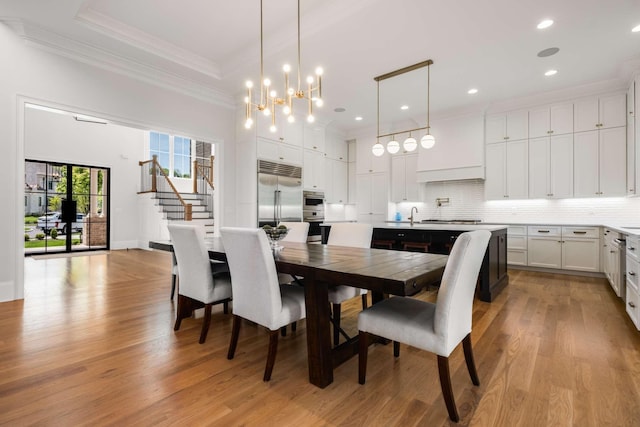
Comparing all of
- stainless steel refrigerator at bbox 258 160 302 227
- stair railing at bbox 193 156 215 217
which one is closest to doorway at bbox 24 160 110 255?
stair railing at bbox 193 156 215 217

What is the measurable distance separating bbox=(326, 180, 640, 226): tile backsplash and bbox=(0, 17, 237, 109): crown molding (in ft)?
14.7

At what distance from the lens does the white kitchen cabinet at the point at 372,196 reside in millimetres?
6973

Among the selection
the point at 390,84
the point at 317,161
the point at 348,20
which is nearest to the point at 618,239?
the point at 390,84

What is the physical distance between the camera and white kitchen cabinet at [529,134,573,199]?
5.09 metres

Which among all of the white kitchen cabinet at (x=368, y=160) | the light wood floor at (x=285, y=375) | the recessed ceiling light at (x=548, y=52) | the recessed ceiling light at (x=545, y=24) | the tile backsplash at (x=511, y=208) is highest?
the recessed ceiling light at (x=548, y=52)

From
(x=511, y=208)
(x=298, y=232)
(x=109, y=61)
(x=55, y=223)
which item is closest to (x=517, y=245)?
(x=511, y=208)

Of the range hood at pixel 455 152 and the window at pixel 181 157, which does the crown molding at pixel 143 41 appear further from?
the window at pixel 181 157

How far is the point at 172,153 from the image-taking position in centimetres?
995

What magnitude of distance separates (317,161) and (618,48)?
4.69m

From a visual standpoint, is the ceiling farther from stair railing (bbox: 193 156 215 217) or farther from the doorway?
the doorway

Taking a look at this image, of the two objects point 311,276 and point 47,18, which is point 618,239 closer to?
point 311,276

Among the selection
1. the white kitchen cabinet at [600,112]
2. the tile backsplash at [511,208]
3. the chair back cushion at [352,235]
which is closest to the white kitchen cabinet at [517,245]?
the tile backsplash at [511,208]

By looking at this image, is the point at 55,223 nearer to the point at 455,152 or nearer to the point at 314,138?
the point at 314,138

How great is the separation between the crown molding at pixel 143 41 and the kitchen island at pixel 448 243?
10.8 ft
